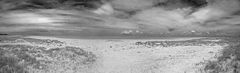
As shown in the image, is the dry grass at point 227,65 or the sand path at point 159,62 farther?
the sand path at point 159,62

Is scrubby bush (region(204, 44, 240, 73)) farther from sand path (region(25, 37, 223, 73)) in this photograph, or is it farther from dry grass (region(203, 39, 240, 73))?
sand path (region(25, 37, 223, 73))

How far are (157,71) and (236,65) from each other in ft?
18.2

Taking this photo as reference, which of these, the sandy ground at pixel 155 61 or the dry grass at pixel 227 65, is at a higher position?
the dry grass at pixel 227 65

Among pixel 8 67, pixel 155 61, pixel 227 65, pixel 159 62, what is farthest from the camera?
pixel 155 61

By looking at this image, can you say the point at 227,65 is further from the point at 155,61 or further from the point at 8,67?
the point at 8,67

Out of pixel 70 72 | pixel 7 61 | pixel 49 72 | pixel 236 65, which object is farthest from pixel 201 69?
pixel 7 61

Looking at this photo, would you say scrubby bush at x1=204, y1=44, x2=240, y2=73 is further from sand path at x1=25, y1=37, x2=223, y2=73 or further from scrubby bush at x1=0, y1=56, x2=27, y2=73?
scrubby bush at x1=0, y1=56, x2=27, y2=73

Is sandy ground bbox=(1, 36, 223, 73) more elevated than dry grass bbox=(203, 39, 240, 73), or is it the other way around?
dry grass bbox=(203, 39, 240, 73)

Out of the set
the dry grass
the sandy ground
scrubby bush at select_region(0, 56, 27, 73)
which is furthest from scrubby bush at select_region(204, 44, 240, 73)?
scrubby bush at select_region(0, 56, 27, 73)

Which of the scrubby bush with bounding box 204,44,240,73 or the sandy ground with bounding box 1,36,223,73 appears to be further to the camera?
the sandy ground with bounding box 1,36,223,73

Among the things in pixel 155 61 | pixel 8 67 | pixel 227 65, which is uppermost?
pixel 8 67

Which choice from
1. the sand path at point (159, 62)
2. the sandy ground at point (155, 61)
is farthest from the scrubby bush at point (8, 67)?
the sand path at point (159, 62)

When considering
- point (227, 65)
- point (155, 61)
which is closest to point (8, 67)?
point (227, 65)

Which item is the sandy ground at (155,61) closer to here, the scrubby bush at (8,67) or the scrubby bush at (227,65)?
the scrubby bush at (227,65)
